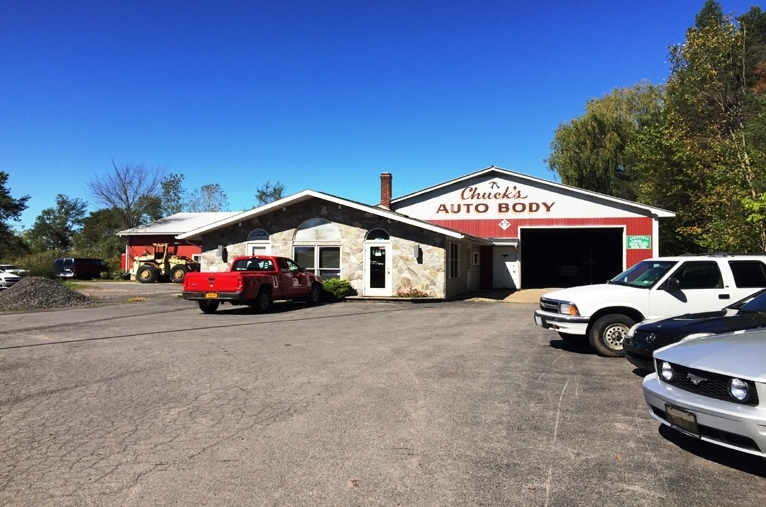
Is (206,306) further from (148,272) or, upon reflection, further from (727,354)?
(148,272)

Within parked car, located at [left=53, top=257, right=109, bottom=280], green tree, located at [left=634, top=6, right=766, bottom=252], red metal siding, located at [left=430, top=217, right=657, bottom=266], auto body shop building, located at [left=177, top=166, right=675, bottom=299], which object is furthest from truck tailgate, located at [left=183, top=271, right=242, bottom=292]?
parked car, located at [left=53, top=257, right=109, bottom=280]

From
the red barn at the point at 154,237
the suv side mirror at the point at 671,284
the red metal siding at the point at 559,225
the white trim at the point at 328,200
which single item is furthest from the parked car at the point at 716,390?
the red barn at the point at 154,237

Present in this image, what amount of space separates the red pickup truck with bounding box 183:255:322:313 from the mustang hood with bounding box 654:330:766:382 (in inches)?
501

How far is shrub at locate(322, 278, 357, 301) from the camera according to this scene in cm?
2050

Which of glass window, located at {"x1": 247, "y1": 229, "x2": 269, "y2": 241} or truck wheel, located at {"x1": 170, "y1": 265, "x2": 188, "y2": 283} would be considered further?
truck wheel, located at {"x1": 170, "y1": 265, "x2": 188, "y2": 283}

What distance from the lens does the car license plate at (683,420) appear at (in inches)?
156

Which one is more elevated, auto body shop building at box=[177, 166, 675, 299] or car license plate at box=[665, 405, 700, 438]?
auto body shop building at box=[177, 166, 675, 299]

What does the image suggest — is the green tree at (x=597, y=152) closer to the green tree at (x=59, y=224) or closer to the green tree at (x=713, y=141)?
the green tree at (x=713, y=141)

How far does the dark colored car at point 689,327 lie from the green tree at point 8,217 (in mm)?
62963

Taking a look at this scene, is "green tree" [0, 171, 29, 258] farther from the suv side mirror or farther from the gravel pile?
the suv side mirror

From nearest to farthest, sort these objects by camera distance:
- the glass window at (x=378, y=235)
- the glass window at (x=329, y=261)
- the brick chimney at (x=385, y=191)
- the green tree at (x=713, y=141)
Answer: the green tree at (x=713, y=141) < the glass window at (x=378, y=235) < the glass window at (x=329, y=261) < the brick chimney at (x=385, y=191)

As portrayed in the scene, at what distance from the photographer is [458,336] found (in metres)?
11.1

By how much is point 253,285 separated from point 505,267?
15318 millimetres

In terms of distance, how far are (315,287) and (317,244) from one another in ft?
9.94
